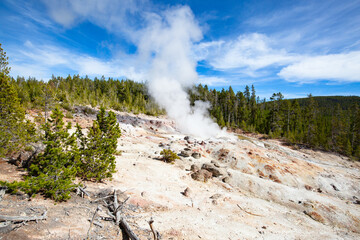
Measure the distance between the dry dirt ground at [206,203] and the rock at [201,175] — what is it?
0.09m

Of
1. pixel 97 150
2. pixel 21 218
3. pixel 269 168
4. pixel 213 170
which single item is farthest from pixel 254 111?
pixel 21 218

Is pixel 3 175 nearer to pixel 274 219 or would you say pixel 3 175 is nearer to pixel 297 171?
pixel 274 219

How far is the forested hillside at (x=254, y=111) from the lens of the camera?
3724 centimetres

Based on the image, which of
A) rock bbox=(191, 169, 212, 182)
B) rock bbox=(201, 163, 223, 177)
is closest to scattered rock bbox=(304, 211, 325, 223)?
rock bbox=(201, 163, 223, 177)

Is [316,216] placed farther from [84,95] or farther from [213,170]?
[84,95]

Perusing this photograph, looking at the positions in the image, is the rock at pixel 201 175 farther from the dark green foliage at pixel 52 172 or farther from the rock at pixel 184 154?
the dark green foliage at pixel 52 172

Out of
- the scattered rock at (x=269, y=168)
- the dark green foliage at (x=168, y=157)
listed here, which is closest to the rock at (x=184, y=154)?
the dark green foliage at (x=168, y=157)

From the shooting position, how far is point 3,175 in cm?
866

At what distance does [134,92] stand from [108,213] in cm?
8523

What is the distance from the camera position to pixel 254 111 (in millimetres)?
65625

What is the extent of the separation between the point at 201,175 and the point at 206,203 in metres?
4.11

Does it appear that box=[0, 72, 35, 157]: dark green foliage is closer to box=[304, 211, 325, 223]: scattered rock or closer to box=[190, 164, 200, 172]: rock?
box=[190, 164, 200, 172]: rock

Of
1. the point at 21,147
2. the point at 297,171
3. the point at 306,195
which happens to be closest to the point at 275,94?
the point at 297,171

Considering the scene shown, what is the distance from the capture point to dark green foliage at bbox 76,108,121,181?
34.8ft
